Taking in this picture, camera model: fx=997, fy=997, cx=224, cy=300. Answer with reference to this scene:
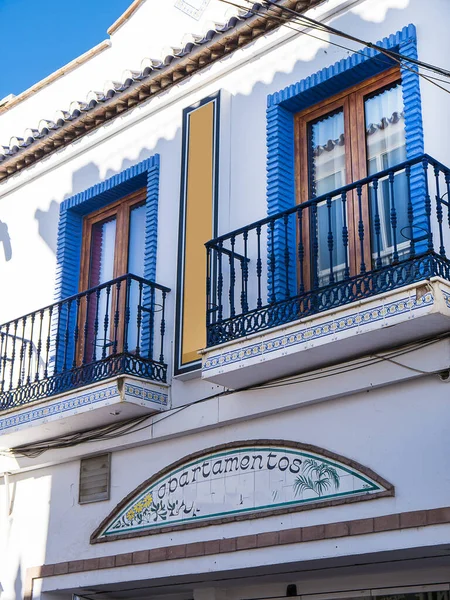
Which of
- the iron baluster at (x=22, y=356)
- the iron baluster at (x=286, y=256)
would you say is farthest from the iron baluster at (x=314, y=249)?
the iron baluster at (x=22, y=356)

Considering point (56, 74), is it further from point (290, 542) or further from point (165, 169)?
point (290, 542)

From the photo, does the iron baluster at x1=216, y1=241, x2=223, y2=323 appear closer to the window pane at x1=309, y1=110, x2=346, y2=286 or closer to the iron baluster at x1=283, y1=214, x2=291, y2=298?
the iron baluster at x1=283, y1=214, x2=291, y2=298

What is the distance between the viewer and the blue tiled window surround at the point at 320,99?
7.88 metres

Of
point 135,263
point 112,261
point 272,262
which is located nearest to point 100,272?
point 112,261

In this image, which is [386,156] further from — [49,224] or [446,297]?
[49,224]

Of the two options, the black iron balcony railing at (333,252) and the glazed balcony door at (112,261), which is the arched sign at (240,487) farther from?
the glazed balcony door at (112,261)

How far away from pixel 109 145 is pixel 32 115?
7.18 ft

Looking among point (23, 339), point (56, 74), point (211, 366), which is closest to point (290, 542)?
point (211, 366)

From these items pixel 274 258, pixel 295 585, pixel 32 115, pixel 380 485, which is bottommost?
pixel 295 585

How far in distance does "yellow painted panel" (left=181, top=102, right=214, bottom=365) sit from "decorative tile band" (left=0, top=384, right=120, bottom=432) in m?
0.73

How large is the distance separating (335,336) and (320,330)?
157 millimetres

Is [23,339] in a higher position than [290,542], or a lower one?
higher

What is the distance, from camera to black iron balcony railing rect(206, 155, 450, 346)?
7.15 metres

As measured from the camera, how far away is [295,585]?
831cm
